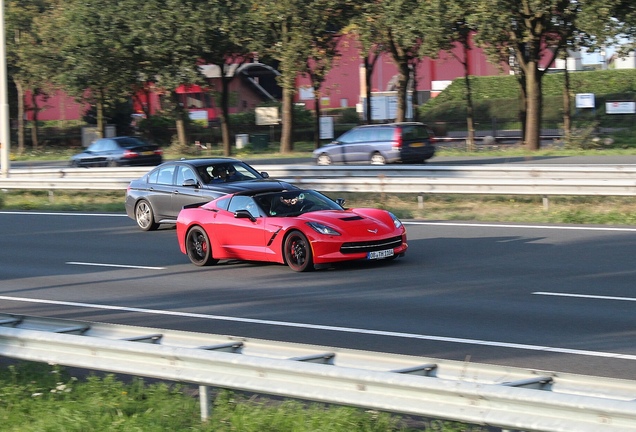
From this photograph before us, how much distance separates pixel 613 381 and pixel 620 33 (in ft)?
105

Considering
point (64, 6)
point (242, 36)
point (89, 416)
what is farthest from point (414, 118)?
point (89, 416)

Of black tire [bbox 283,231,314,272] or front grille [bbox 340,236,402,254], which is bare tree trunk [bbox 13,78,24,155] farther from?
front grille [bbox 340,236,402,254]

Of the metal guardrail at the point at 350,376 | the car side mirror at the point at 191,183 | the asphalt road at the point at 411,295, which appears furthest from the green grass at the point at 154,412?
the car side mirror at the point at 191,183

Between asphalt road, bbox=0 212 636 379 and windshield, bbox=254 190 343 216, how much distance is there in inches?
34.3

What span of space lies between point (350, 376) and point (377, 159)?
89.9 ft

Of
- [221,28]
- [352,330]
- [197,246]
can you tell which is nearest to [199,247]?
[197,246]

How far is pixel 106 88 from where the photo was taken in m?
49.7

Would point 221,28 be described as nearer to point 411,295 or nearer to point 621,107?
point 621,107

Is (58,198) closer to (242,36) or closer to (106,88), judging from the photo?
(242,36)

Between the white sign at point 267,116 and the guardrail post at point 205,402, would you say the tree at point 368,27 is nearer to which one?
the white sign at point 267,116

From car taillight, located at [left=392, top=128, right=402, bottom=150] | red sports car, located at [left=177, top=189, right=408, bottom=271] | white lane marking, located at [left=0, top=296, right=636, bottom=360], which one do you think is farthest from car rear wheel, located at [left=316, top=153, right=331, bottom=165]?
white lane marking, located at [left=0, top=296, right=636, bottom=360]

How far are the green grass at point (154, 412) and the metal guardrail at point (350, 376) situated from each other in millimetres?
326

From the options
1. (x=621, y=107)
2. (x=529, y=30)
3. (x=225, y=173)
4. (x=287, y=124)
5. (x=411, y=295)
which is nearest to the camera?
(x=411, y=295)

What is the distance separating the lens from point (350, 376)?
204 inches
